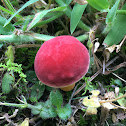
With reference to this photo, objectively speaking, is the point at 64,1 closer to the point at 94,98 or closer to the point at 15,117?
the point at 94,98

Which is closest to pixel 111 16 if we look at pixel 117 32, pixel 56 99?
pixel 117 32

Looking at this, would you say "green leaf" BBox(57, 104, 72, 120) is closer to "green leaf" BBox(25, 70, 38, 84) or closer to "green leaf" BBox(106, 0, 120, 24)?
"green leaf" BBox(25, 70, 38, 84)

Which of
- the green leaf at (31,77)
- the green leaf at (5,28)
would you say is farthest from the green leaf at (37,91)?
the green leaf at (5,28)

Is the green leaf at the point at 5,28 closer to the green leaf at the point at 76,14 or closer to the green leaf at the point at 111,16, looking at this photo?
the green leaf at the point at 76,14

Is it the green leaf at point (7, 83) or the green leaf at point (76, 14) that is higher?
the green leaf at point (76, 14)

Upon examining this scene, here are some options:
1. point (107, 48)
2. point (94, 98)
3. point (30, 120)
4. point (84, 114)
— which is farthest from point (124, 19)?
point (30, 120)

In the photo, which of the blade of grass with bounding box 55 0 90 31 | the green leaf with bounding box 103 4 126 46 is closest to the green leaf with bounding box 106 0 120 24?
the green leaf with bounding box 103 4 126 46

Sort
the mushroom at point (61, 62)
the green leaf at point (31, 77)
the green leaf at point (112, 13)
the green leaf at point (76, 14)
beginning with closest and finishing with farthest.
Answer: the mushroom at point (61, 62), the green leaf at point (112, 13), the green leaf at point (76, 14), the green leaf at point (31, 77)
